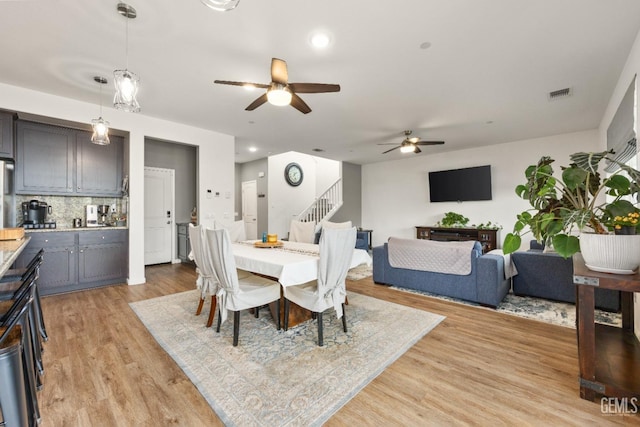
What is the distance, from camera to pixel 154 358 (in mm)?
2188

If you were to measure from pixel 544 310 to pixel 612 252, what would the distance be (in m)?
1.97

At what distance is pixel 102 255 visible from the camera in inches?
162

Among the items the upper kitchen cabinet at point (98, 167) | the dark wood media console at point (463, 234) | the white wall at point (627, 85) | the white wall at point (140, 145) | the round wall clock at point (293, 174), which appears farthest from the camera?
the round wall clock at point (293, 174)

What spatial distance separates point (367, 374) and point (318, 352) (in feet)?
1.51

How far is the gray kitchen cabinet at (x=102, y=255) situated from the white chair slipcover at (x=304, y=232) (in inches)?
103

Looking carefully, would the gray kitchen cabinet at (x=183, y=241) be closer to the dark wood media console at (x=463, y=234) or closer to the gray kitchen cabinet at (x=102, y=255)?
the gray kitchen cabinet at (x=102, y=255)

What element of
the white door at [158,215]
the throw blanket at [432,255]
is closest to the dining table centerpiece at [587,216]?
the throw blanket at [432,255]

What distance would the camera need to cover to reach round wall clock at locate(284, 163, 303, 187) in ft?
28.0

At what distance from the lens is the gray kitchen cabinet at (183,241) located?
5.82 meters

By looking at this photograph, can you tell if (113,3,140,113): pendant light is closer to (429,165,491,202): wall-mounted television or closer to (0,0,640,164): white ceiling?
(0,0,640,164): white ceiling

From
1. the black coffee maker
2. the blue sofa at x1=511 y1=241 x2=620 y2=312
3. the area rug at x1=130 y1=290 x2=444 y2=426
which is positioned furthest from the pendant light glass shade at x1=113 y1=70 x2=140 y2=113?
the blue sofa at x1=511 y1=241 x2=620 y2=312

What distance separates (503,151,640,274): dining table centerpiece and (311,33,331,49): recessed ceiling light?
2.00 m

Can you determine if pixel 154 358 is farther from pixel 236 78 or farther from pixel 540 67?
pixel 540 67

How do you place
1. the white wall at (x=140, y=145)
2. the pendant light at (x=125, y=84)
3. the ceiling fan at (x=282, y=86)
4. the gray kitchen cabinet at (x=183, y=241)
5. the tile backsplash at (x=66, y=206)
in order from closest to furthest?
the pendant light at (x=125, y=84)
the ceiling fan at (x=282, y=86)
the white wall at (x=140, y=145)
the tile backsplash at (x=66, y=206)
the gray kitchen cabinet at (x=183, y=241)
